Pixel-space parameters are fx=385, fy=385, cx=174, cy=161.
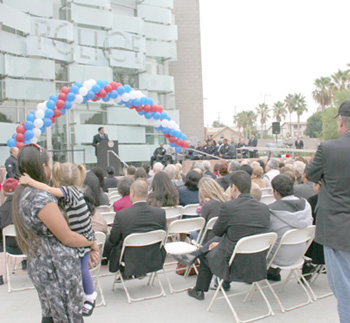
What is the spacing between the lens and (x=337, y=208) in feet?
8.21

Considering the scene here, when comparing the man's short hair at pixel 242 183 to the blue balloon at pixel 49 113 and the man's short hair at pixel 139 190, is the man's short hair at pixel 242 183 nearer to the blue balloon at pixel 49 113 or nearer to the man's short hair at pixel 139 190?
the man's short hair at pixel 139 190

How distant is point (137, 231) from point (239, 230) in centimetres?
110

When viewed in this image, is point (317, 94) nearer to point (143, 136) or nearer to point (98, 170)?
point (143, 136)

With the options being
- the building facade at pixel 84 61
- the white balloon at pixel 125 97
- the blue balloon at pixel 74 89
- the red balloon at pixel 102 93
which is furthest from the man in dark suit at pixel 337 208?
the building facade at pixel 84 61

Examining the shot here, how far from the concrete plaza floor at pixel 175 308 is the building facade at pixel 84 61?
33.7 feet

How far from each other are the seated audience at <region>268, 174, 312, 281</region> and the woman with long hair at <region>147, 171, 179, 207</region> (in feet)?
5.48

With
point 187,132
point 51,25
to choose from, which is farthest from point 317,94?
point 51,25

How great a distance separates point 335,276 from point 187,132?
19.7 m

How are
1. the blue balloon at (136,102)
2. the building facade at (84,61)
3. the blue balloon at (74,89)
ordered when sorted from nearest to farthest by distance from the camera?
the blue balloon at (74,89) → the blue balloon at (136,102) → the building facade at (84,61)

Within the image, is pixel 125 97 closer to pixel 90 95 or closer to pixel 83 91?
pixel 90 95

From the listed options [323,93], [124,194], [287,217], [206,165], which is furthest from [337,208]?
[323,93]

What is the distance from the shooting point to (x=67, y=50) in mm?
15242

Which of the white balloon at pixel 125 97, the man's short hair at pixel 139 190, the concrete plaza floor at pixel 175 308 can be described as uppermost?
the white balloon at pixel 125 97

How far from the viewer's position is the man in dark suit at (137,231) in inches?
155
